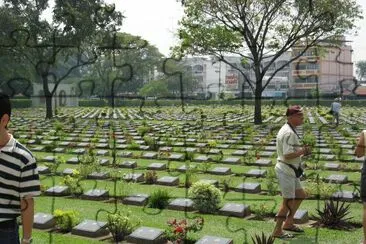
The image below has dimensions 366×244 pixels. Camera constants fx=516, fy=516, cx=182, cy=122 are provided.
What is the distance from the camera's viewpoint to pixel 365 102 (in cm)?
6022

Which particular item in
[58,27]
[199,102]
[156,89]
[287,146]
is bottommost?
[199,102]

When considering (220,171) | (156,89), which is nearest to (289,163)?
(220,171)

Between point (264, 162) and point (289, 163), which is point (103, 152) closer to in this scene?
point (264, 162)

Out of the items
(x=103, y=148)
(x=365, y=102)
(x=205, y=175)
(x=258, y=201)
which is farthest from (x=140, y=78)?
(x=258, y=201)

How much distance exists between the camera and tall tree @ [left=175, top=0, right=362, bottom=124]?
28203 mm

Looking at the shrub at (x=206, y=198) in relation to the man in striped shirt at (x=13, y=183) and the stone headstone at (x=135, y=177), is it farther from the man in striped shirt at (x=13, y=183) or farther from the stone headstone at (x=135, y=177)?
the man in striped shirt at (x=13, y=183)

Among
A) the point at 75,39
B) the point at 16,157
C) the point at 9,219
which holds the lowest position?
the point at 9,219

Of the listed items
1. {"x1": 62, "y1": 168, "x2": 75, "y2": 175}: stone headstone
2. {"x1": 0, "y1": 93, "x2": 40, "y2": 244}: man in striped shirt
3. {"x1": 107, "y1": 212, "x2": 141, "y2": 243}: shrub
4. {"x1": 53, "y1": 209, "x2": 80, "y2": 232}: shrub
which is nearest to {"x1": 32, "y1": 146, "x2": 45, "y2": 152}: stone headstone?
{"x1": 62, "y1": 168, "x2": 75, "y2": 175}: stone headstone

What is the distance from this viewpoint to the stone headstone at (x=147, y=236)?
738 cm

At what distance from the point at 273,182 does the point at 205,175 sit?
234 cm

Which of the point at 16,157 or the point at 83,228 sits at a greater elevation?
the point at 16,157

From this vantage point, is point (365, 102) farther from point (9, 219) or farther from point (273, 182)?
point (9, 219)

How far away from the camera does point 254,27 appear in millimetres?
29734

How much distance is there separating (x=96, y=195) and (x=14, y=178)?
6.32 metres
